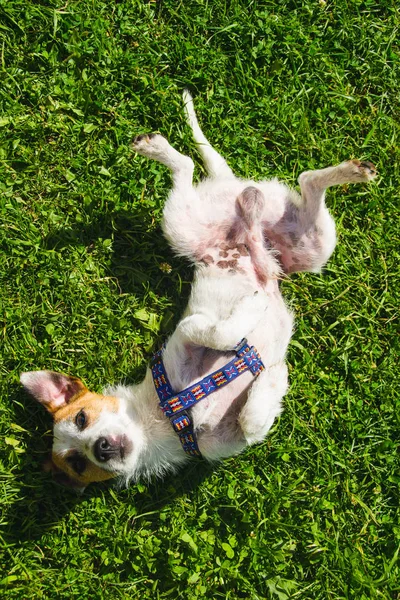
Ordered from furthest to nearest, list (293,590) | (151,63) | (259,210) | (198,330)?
(151,63), (293,590), (259,210), (198,330)

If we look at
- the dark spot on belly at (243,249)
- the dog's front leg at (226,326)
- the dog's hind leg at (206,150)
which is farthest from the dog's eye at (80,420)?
the dog's hind leg at (206,150)

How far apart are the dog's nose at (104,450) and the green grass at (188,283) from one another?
0.96 meters

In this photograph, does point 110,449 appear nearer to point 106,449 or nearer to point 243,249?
point 106,449

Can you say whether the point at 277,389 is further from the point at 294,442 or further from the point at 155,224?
the point at 155,224

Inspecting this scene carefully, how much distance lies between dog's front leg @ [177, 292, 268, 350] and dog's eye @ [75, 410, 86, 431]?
0.89 metres

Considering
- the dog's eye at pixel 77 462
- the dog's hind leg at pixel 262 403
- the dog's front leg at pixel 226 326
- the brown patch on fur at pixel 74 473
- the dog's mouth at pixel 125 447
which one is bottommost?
the brown patch on fur at pixel 74 473

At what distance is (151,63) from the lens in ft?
16.2

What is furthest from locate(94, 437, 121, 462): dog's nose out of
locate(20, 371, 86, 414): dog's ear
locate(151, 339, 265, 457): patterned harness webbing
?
locate(20, 371, 86, 414): dog's ear

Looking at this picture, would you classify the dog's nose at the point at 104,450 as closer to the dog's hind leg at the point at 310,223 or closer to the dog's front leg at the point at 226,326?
the dog's front leg at the point at 226,326

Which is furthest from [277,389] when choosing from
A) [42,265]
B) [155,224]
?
[42,265]

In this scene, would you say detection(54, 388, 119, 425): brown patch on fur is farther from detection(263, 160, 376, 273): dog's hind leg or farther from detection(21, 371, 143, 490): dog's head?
detection(263, 160, 376, 273): dog's hind leg

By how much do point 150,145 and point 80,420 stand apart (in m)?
2.10

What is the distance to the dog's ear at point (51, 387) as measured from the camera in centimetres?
424

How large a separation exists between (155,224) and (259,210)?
108 centimetres
